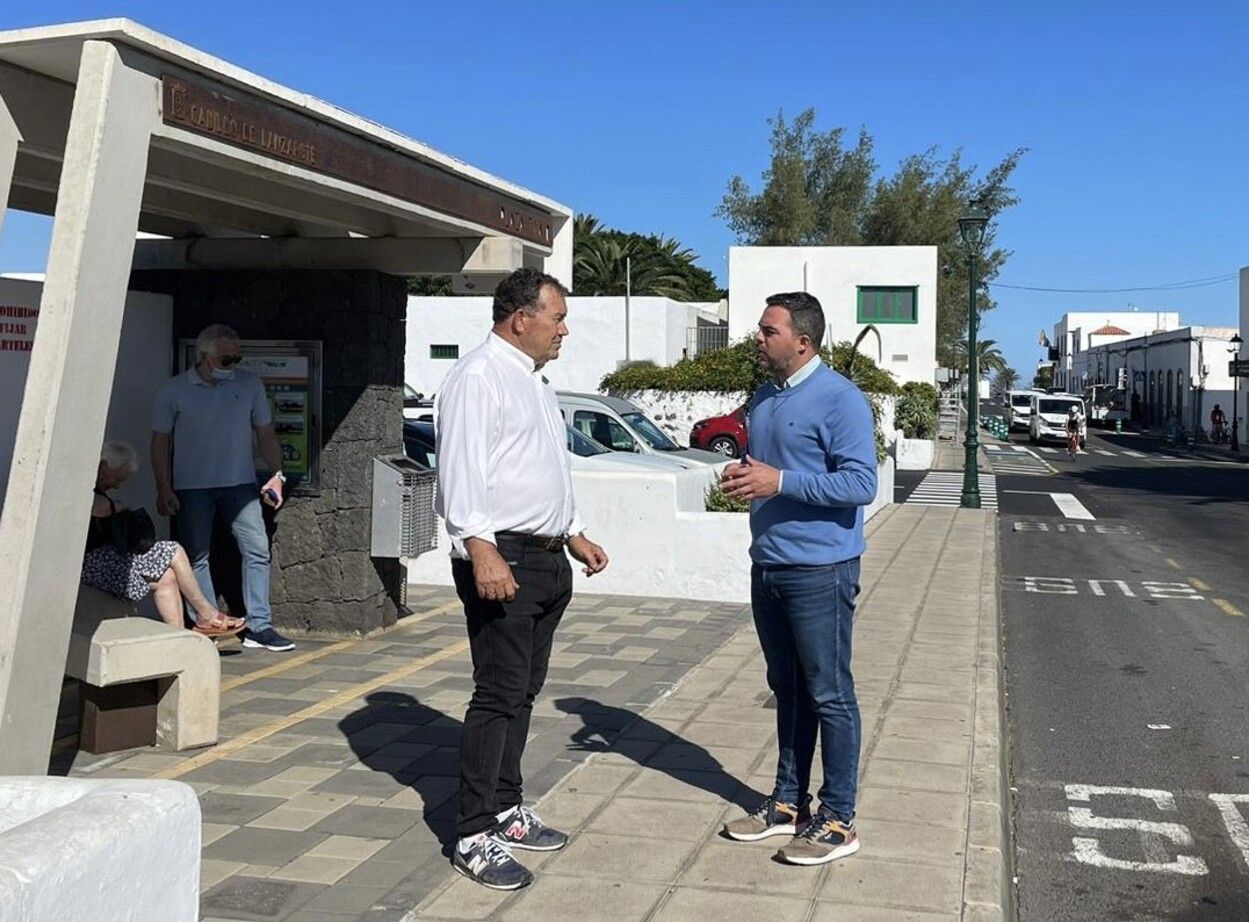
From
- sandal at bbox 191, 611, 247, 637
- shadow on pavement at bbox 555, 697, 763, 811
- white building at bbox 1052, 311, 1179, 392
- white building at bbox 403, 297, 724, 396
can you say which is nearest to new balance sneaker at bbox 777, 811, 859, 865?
shadow on pavement at bbox 555, 697, 763, 811

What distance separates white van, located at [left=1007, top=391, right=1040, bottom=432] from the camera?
6178cm

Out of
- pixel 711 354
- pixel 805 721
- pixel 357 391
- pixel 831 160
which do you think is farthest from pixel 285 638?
pixel 831 160

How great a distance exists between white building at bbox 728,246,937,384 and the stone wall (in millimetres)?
33057

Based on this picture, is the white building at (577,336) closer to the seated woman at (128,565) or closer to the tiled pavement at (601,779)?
the tiled pavement at (601,779)

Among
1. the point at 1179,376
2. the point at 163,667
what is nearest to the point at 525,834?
the point at 163,667

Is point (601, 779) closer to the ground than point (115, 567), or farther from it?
closer to the ground

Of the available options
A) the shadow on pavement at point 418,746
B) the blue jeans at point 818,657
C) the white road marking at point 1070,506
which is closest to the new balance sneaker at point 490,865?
the shadow on pavement at point 418,746

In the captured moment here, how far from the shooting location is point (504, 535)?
14.8 ft

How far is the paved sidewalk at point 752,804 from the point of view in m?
4.32

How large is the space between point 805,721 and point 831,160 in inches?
2325

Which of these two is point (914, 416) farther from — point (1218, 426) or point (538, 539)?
point (538, 539)

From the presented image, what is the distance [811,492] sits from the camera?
179 inches

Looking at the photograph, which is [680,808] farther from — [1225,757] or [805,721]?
[1225,757]

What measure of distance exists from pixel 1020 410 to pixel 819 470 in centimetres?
6019
